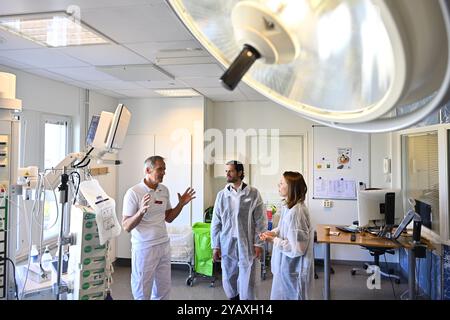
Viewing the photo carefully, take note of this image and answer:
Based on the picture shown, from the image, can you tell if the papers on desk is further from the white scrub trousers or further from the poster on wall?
the white scrub trousers

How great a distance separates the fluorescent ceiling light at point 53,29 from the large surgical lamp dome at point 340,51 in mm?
1950

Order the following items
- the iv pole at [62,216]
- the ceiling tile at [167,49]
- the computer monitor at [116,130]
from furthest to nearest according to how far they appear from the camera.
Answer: the ceiling tile at [167,49] < the computer monitor at [116,130] < the iv pole at [62,216]

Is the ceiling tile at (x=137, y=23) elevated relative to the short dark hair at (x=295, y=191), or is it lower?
elevated

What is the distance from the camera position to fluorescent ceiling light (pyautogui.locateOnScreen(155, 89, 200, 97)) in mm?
4266

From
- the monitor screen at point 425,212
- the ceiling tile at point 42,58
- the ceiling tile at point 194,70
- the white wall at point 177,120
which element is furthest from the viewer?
the white wall at point 177,120

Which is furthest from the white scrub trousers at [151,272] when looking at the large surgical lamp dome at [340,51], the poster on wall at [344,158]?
the poster on wall at [344,158]

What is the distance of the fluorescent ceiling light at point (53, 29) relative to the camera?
2035 millimetres

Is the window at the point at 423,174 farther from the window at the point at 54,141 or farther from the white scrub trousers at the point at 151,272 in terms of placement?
the window at the point at 54,141

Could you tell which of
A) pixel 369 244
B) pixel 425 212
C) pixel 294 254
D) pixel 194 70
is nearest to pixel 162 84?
pixel 194 70

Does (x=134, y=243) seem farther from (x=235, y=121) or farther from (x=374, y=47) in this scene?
(x=235, y=121)

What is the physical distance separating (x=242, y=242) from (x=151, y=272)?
2.67 ft

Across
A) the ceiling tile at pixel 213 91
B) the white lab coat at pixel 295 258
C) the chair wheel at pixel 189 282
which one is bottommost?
the chair wheel at pixel 189 282

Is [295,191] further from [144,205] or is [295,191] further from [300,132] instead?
[300,132]

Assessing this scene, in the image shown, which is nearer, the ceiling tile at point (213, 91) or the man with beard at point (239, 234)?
the man with beard at point (239, 234)
